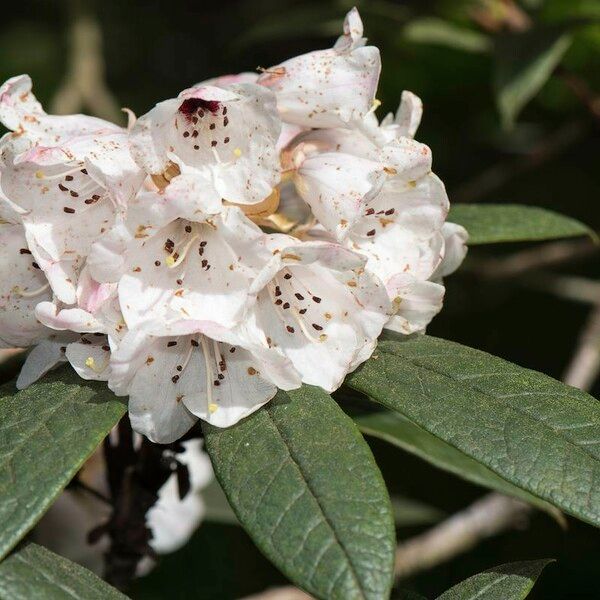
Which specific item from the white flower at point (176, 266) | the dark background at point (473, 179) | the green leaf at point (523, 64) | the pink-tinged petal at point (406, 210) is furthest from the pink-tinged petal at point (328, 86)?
the dark background at point (473, 179)

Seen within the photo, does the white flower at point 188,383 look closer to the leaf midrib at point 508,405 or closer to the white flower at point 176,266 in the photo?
the white flower at point 176,266

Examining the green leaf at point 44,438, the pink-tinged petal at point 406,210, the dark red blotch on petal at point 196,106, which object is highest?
the dark red blotch on petal at point 196,106

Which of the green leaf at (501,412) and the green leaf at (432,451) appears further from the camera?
the green leaf at (432,451)

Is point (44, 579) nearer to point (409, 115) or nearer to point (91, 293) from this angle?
point (91, 293)

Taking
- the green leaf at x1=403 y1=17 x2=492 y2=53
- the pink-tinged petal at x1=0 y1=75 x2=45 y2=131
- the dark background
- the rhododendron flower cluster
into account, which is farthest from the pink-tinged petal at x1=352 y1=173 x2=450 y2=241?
the green leaf at x1=403 y1=17 x2=492 y2=53

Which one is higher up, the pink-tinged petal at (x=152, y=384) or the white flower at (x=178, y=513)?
the pink-tinged petal at (x=152, y=384)

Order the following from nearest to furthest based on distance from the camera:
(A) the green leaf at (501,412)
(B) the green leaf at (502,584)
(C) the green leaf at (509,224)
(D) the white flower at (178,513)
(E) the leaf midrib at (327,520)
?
(E) the leaf midrib at (327,520), (A) the green leaf at (501,412), (B) the green leaf at (502,584), (C) the green leaf at (509,224), (D) the white flower at (178,513)
